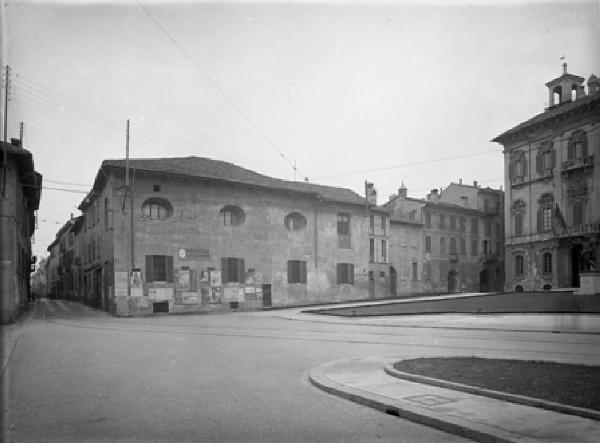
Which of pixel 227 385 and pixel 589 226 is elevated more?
pixel 589 226

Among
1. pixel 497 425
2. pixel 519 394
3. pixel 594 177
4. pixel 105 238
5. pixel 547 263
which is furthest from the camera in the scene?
pixel 547 263

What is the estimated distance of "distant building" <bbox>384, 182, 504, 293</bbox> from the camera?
5197cm

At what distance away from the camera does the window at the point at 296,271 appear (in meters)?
37.8

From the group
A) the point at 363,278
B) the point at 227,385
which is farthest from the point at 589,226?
the point at 227,385

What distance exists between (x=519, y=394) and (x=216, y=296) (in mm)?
27884

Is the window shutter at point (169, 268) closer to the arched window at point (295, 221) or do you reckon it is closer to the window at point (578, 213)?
the arched window at point (295, 221)

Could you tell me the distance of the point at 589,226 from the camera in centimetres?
3700

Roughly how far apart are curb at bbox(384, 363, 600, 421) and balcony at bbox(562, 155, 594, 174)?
3468cm

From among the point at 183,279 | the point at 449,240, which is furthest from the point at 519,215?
the point at 183,279

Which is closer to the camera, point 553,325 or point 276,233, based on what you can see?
point 553,325

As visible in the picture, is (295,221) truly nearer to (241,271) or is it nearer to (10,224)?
(241,271)

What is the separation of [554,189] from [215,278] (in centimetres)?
2774

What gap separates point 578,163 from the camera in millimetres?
38375

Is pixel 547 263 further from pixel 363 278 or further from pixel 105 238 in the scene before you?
pixel 105 238
